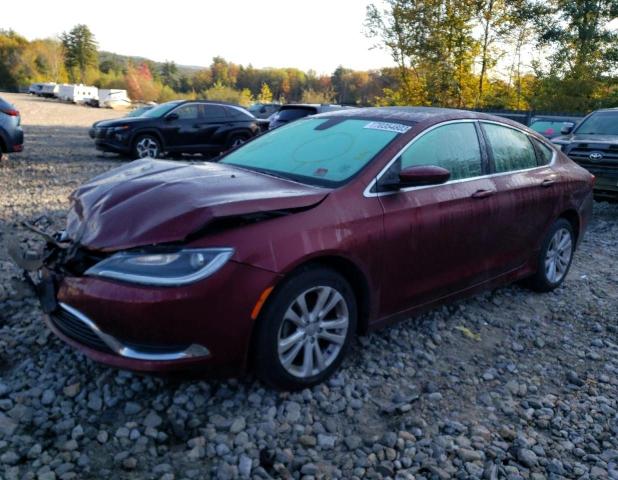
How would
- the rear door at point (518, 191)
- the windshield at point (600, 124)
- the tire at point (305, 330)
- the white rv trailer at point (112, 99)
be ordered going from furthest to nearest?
the white rv trailer at point (112, 99) < the windshield at point (600, 124) < the rear door at point (518, 191) < the tire at point (305, 330)

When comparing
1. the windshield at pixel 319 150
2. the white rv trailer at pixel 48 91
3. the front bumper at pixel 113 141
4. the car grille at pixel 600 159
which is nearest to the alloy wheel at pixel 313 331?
the windshield at pixel 319 150

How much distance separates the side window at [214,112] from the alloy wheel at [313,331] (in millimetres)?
11109

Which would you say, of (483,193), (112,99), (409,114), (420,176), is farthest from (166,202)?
(112,99)

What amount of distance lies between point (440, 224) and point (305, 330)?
1.26m

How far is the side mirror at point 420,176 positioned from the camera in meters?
3.33

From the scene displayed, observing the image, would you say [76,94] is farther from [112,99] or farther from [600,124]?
[600,124]

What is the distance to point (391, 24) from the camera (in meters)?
21.2

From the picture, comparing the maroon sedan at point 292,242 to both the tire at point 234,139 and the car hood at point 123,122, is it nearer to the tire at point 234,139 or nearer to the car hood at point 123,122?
the car hood at point 123,122

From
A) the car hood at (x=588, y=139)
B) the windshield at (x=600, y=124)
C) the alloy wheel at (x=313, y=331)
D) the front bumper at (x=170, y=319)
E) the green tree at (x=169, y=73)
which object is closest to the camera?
the front bumper at (x=170, y=319)

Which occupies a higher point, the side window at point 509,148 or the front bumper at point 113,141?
the side window at point 509,148

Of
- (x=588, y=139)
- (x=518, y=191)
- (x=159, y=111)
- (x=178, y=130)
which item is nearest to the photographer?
(x=518, y=191)

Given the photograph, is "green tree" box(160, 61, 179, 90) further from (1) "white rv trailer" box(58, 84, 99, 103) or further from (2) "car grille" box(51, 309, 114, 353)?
(2) "car grille" box(51, 309, 114, 353)

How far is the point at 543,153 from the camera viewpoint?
487cm

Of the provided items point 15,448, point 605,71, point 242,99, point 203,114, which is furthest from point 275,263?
point 242,99
